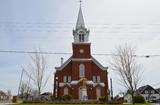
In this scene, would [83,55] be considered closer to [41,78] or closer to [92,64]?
[92,64]

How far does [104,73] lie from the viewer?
5547cm

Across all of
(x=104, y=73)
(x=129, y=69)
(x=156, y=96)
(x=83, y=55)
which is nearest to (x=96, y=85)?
(x=104, y=73)

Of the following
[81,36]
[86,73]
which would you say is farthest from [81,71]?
[81,36]

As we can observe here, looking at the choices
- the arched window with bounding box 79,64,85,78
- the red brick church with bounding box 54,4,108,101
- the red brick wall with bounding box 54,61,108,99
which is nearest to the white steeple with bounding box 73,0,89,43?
the red brick church with bounding box 54,4,108,101

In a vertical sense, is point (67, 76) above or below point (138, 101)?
above

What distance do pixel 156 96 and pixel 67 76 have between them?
56.0 meters

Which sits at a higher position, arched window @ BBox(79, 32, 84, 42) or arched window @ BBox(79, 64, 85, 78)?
arched window @ BBox(79, 32, 84, 42)

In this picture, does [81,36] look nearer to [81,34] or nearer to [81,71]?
[81,34]

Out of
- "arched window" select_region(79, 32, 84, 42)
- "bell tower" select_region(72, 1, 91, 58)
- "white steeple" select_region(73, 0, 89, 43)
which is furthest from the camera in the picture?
"arched window" select_region(79, 32, 84, 42)

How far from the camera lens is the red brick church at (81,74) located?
170 feet

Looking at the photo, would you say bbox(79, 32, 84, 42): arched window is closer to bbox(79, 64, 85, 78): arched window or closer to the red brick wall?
the red brick wall

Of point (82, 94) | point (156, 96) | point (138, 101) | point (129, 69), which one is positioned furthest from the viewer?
point (156, 96)

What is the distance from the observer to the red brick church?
170 ft

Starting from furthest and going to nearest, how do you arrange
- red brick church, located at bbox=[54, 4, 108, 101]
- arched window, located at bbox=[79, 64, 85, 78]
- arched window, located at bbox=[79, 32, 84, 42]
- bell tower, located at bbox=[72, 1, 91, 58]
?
1. arched window, located at bbox=[79, 32, 84, 42]
2. bell tower, located at bbox=[72, 1, 91, 58]
3. arched window, located at bbox=[79, 64, 85, 78]
4. red brick church, located at bbox=[54, 4, 108, 101]
